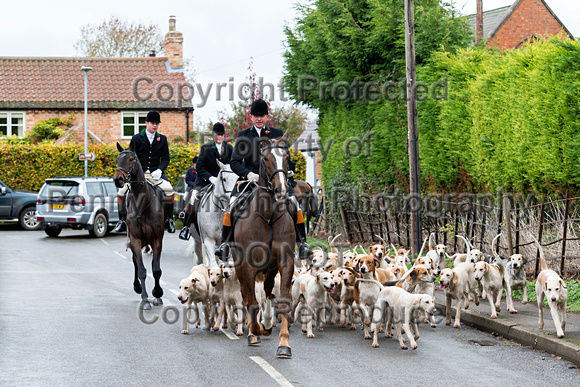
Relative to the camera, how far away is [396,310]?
891cm

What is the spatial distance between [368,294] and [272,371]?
2411 millimetres

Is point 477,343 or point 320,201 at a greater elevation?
point 320,201

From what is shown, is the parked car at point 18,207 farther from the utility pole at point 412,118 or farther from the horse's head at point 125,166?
the horse's head at point 125,166

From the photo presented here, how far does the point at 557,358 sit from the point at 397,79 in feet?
39.4

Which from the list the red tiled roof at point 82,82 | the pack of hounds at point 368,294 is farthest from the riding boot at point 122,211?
the red tiled roof at point 82,82

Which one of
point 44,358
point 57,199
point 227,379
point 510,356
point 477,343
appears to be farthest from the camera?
point 57,199

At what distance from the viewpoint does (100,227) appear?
2617cm

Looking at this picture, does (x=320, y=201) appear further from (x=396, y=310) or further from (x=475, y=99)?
(x=396, y=310)

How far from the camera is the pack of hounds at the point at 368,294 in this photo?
8883 millimetres

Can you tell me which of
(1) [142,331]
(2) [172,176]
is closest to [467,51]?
(1) [142,331]

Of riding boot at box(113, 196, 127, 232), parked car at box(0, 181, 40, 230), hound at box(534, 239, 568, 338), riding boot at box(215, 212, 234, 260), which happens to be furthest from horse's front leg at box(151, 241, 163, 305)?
parked car at box(0, 181, 40, 230)

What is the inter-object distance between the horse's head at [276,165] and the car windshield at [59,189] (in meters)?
18.6

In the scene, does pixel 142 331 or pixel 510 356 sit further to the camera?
pixel 142 331

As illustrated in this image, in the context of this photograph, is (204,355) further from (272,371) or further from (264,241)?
(264,241)
